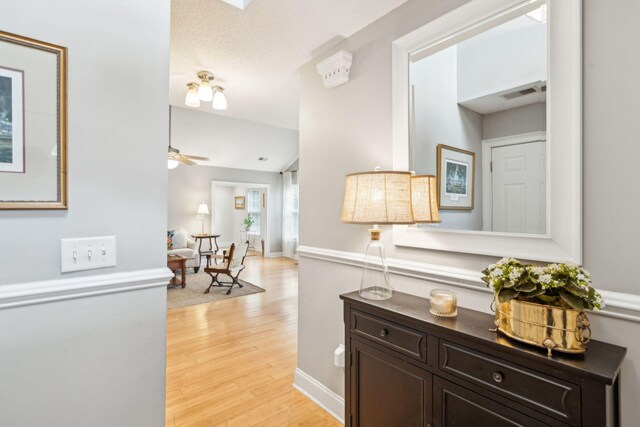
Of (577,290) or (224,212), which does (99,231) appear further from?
(224,212)

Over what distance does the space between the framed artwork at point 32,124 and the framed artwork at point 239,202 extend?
30.2 feet

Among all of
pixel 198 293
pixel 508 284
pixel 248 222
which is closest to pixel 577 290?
pixel 508 284

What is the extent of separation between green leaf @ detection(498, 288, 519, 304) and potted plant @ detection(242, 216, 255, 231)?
8.81m

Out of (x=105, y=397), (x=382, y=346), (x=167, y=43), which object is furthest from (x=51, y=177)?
(x=382, y=346)

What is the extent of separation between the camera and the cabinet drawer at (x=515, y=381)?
0.88m

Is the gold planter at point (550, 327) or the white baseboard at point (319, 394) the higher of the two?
the gold planter at point (550, 327)

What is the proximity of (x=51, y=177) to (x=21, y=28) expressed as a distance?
0.50 metres

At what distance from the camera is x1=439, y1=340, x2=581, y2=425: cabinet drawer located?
0.88 metres

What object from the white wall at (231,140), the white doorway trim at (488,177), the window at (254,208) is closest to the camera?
the white doorway trim at (488,177)

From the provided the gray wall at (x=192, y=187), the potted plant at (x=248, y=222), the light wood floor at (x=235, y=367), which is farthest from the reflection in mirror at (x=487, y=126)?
the potted plant at (x=248, y=222)

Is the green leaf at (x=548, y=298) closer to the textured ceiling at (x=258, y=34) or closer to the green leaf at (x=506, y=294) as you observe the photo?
the green leaf at (x=506, y=294)

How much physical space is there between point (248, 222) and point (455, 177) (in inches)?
331

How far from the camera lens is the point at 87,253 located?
113 centimetres

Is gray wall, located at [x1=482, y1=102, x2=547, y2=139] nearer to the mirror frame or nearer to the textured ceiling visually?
the mirror frame
